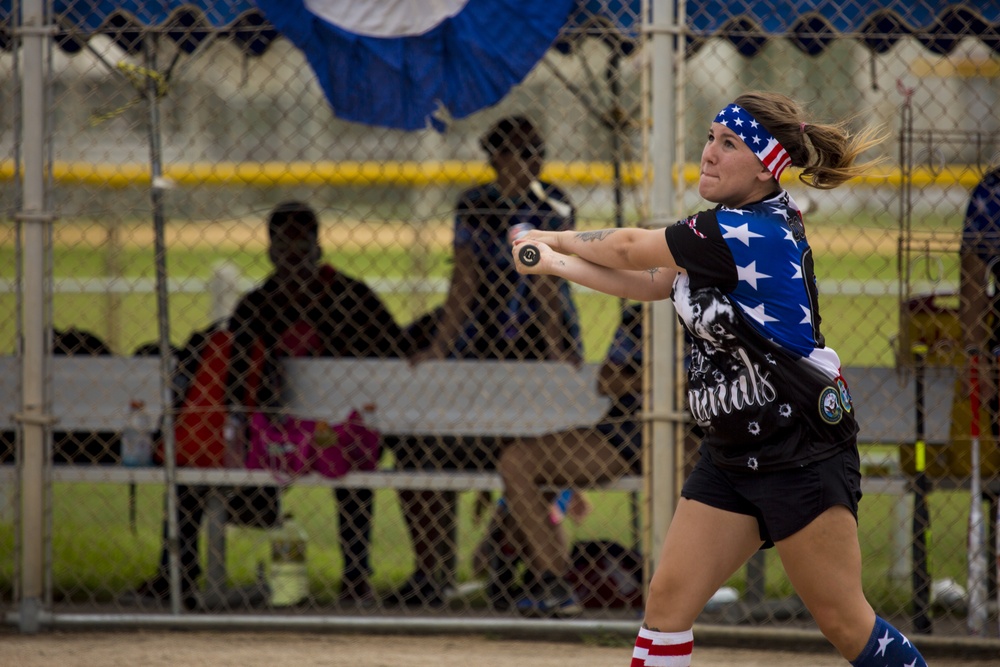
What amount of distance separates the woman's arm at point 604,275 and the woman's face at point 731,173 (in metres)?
0.27

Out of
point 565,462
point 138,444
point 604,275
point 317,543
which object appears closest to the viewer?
point 604,275

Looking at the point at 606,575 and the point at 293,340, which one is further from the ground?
the point at 293,340

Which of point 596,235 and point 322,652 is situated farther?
point 322,652

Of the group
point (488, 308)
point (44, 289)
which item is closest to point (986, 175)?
point (488, 308)

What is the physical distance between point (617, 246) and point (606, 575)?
2348 millimetres

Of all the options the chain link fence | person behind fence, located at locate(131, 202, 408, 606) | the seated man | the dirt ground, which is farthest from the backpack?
person behind fence, located at locate(131, 202, 408, 606)

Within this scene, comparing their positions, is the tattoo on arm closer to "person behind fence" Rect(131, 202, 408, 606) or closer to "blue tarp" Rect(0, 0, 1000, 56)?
"blue tarp" Rect(0, 0, 1000, 56)

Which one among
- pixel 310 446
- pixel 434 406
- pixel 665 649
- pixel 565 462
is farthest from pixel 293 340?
pixel 665 649

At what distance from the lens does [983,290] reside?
4.35 metres

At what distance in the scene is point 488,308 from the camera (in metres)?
4.91

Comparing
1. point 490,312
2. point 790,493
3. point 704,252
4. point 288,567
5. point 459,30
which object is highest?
point 459,30

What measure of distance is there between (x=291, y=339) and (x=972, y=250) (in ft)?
9.45

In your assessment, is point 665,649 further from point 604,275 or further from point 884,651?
point 604,275

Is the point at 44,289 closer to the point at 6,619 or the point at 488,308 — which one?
the point at 6,619
